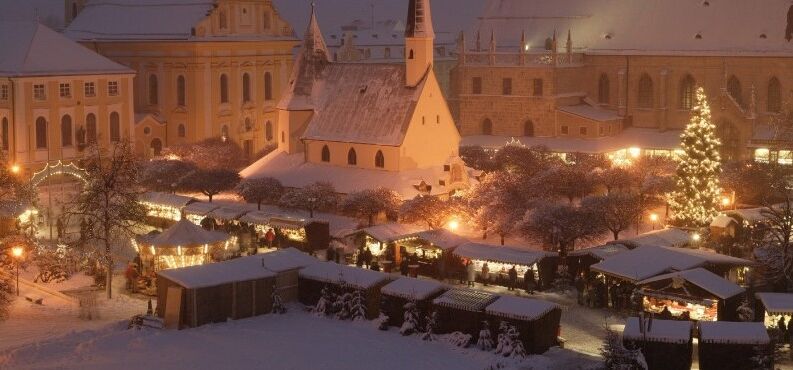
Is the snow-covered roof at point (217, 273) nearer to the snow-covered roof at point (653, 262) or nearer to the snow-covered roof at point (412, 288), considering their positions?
the snow-covered roof at point (412, 288)

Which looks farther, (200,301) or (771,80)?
(771,80)

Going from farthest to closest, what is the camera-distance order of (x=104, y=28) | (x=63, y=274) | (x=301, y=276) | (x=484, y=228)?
1. (x=104, y=28)
2. (x=484, y=228)
3. (x=63, y=274)
4. (x=301, y=276)

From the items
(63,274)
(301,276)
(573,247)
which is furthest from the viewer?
(573,247)

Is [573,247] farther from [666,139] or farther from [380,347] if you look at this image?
[666,139]

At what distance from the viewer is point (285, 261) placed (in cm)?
4169

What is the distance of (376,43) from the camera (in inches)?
4040

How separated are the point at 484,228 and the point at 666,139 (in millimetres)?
27318

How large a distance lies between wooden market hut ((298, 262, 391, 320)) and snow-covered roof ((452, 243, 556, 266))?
5.99m

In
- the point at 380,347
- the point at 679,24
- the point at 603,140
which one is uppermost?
the point at 679,24

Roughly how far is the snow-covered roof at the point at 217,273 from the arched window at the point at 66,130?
34.9m

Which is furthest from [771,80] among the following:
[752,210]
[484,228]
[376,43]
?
[376,43]

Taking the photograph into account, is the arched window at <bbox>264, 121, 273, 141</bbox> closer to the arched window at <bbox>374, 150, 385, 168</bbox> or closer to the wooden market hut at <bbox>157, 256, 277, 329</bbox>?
the arched window at <bbox>374, 150, 385, 168</bbox>

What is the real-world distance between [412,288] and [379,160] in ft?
80.2

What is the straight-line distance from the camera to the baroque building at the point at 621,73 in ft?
246
